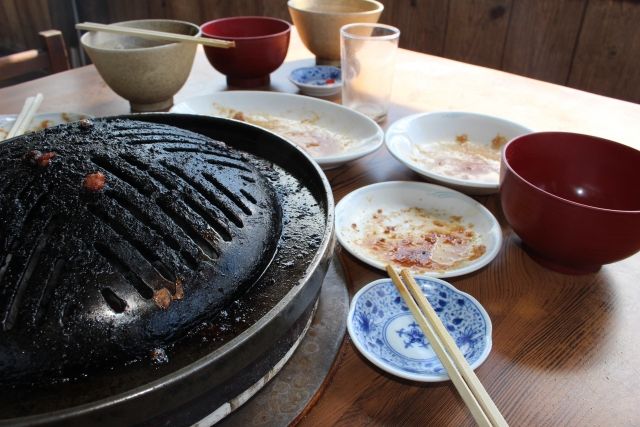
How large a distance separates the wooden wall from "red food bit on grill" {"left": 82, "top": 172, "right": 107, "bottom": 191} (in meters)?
4.30

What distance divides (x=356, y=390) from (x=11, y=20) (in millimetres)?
7722

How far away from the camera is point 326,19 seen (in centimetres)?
282

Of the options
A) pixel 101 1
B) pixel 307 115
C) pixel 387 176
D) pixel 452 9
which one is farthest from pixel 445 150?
pixel 101 1

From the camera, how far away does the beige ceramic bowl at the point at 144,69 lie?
7.05 feet

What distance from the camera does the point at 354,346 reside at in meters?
1.20

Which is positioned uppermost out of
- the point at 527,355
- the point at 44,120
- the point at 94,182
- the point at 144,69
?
the point at 94,182

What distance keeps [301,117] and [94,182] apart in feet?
4.99

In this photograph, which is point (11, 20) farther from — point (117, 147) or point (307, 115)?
point (117, 147)

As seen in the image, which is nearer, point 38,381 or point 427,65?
point 38,381

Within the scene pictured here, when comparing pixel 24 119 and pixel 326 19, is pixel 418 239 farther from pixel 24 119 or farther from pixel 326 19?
pixel 326 19

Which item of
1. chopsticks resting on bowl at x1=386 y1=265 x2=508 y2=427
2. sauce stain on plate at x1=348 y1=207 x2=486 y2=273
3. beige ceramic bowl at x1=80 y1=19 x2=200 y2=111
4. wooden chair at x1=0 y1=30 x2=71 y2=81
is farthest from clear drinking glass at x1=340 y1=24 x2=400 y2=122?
wooden chair at x1=0 y1=30 x2=71 y2=81

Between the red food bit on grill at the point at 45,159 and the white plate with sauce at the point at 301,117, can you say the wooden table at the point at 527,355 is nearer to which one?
the white plate with sauce at the point at 301,117

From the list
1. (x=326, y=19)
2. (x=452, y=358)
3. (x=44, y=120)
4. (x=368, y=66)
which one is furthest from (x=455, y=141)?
(x=44, y=120)

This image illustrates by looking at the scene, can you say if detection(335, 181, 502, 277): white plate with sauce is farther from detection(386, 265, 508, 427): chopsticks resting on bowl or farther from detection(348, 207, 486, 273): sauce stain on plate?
detection(386, 265, 508, 427): chopsticks resting on bowl
